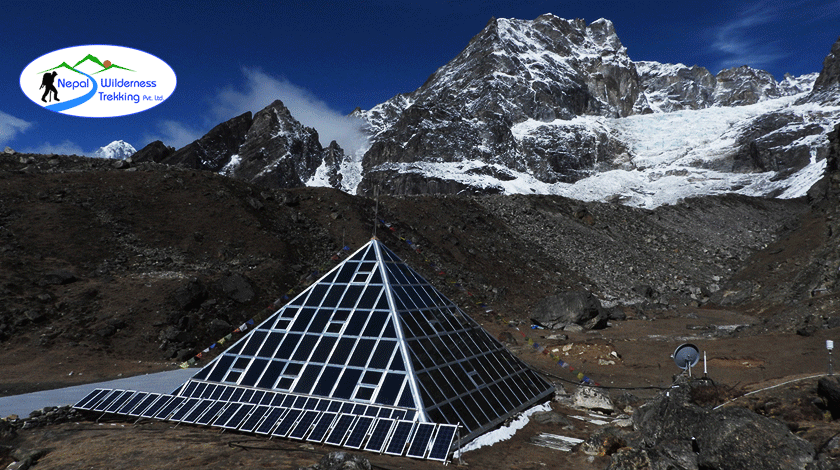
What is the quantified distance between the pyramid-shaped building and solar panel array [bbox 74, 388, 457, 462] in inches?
1.4

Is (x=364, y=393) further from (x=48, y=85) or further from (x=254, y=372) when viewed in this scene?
(x=48, y=85)

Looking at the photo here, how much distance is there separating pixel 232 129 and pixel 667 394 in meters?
185

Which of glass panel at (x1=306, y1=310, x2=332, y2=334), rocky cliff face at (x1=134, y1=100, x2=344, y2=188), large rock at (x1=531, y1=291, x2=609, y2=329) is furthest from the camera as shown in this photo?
rocky cliff face at (x1=134, y1=100, x2=344, y2=188)

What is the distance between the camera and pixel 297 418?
1447cm

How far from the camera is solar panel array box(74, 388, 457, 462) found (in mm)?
13070

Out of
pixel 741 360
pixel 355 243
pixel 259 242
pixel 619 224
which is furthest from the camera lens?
pixel 619 224

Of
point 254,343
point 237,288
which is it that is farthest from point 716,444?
point 237,288

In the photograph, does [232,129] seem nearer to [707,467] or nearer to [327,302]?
[327,302]

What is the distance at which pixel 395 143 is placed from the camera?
19100 centimetres

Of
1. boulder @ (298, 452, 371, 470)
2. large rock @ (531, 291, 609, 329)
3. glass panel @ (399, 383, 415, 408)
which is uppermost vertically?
boulder @ (298, 452, 371, 470)

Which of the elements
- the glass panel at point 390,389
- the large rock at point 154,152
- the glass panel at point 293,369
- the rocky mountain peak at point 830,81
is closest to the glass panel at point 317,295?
the glass panel at point 293,369

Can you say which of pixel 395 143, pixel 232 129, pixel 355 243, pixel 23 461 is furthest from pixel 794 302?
pixel 232 129

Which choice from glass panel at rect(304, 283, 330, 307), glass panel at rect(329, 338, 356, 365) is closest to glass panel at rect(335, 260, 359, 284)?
glass panel at rect(304, 283, 330, 307)

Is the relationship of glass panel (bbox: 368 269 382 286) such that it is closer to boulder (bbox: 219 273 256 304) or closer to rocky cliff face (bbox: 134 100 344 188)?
boulder (bbox: 219 273 256 304)
